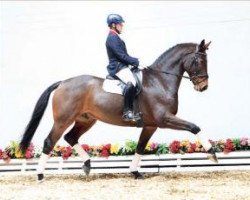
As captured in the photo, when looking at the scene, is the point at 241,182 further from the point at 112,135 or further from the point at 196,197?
the point at 112,135

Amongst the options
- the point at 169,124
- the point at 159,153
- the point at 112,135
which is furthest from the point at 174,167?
the point at 112,135

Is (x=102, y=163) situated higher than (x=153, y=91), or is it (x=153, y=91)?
(x=153, y=91)

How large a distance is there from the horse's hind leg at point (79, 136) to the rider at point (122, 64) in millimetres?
1001

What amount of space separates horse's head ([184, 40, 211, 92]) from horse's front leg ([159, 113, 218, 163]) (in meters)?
0.60

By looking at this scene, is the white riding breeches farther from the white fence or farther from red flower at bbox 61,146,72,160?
red flower at bbox 61,146,72,160

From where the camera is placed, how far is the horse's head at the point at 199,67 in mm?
6188

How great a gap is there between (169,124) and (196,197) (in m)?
1.37

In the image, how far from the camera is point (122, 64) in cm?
641

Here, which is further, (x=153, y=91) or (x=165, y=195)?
(x=153, y=91)

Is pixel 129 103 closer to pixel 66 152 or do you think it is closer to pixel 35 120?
pixel 35 120

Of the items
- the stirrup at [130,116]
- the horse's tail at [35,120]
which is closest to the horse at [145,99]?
the horse's tail at [35,120]

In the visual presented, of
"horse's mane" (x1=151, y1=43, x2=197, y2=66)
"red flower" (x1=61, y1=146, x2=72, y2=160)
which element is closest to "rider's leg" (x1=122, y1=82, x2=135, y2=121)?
"horse's mane" (x1=151, y1=43, x2=197, y2=66)

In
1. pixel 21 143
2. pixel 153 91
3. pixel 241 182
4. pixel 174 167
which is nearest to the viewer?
pixel 241 182

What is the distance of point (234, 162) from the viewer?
712 centimetres
